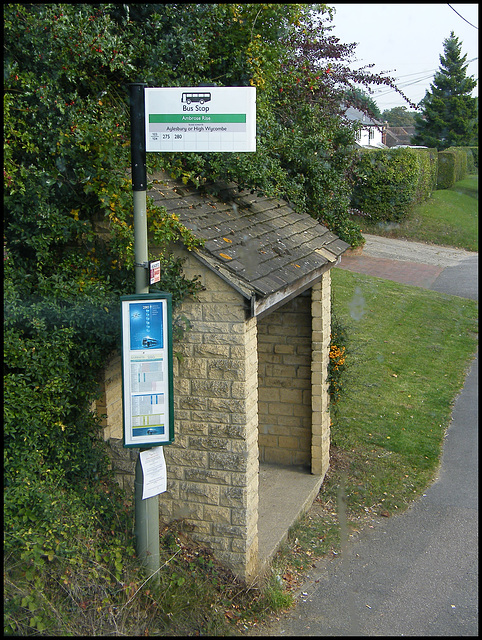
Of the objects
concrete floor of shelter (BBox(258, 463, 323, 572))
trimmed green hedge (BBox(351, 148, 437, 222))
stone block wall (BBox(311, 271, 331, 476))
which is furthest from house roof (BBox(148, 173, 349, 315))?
trimmed green hedge (BBox(351, 148, 437, 222))

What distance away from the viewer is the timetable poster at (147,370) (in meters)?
4.52

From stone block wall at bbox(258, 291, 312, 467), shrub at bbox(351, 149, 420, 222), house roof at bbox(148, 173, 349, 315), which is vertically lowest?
stone block wall at bbox(258, 291, 312, 467)

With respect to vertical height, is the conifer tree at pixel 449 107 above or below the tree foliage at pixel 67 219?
above

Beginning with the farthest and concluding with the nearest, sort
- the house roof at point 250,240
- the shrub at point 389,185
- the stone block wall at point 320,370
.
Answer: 1. the shrub at point 389,185
2. the stone block wall at point 320,370
3. the house roof at point 250,240

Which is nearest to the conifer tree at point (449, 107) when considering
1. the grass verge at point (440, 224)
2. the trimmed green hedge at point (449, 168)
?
the trimmed green hedge at point (449, 168)

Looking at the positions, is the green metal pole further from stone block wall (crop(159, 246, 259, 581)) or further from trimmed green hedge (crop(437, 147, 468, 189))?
trimmed green hedge (crop(437, 147, 468, 189))

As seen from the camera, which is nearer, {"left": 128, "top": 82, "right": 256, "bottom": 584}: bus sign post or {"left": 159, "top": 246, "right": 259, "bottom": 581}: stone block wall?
{"left": 128, "top": 82, "right": 256, "bottom": 584}: bus sign post

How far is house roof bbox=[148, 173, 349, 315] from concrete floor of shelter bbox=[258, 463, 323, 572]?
233 cm

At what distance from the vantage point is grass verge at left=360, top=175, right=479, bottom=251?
83.9 feet

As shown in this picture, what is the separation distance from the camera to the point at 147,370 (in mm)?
4582

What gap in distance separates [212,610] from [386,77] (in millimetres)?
9585

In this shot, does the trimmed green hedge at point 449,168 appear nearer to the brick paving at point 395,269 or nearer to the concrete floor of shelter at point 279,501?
the brick paving at point 395,269

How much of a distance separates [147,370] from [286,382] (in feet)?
12.3

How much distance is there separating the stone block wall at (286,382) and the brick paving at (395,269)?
12567 mm
